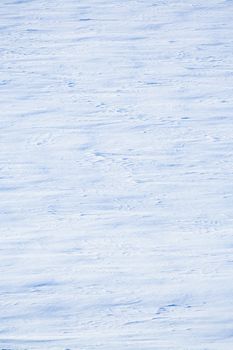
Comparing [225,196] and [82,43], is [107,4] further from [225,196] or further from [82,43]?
[225,196]

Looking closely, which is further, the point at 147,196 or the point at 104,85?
the point at 104,85

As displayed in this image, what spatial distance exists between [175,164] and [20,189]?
2.53ft

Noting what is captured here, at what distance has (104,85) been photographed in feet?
14.5

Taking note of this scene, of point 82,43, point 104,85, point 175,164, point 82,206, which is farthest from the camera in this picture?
point 82,43

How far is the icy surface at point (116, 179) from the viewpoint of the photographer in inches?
93.5

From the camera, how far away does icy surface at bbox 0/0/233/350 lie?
238 centimetres

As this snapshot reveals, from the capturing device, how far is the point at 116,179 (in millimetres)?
3311

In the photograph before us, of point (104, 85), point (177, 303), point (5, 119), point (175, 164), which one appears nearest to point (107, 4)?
A: point (104, 85)

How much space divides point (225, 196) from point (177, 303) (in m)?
0.83

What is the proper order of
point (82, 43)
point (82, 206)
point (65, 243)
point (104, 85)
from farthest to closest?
point (82, 43) → point (104, 85) → point (82, 206) → point (65, 243)

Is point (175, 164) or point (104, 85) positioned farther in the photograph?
point (104, 85)

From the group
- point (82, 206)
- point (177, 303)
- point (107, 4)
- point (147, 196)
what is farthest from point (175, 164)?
point (107, 4)

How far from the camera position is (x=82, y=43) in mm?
5070

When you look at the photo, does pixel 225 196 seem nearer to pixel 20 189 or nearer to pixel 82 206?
pixel 82 206
